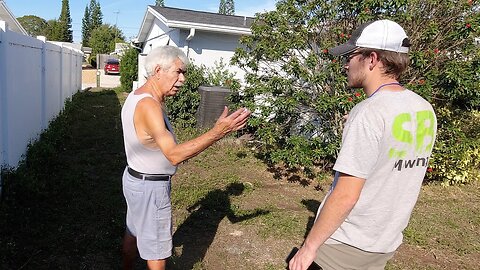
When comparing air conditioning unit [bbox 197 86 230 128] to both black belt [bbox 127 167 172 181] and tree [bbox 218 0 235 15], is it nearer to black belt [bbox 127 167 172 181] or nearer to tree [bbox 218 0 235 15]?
black belt [bbox 127 167 172 181]

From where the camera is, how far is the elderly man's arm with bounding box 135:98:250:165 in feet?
7.38

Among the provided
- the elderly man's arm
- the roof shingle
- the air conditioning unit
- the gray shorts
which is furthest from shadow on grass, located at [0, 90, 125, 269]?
the roof shingle

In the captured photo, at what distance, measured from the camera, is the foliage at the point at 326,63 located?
536cm

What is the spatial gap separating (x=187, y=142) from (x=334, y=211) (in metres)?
0.94

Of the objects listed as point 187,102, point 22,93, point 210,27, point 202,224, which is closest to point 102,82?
point 210,27

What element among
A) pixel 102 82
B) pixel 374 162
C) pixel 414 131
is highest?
pixel 414 131

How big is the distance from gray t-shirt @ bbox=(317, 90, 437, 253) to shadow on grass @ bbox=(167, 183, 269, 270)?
2160mm

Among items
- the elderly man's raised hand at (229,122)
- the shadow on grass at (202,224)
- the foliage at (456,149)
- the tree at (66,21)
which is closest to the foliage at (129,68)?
the shadow on grass at (202,224)

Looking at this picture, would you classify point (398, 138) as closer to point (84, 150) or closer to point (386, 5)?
point (386, 5)

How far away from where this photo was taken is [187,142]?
2.29 m

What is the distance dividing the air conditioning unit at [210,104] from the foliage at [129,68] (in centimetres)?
979

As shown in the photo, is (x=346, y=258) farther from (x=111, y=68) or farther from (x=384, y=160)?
(x=111, y=68)

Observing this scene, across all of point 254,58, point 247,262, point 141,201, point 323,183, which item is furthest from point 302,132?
point 141,201

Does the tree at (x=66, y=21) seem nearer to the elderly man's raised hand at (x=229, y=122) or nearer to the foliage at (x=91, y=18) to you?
the foliage at (x=91, y=18)
